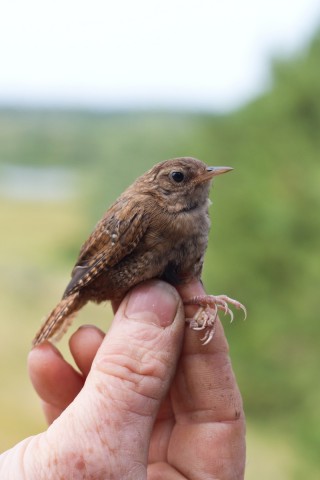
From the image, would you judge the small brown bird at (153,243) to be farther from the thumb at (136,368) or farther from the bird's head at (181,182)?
the thumb at (136,368)

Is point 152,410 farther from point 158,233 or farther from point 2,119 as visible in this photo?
point 2,119

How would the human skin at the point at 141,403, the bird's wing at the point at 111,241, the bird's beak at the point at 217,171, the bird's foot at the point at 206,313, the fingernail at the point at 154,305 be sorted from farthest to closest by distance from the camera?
1. the bird's beak at the point at 217,171
2. the bird's wing at the point at 111,241
3. the bird's foot at the point at 206,313
4. the fingernail at the point at 154,305
5. the human skin at the point at 141,403

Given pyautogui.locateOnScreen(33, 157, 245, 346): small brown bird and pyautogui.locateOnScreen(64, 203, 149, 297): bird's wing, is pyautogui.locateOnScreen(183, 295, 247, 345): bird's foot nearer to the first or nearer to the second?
pyautogui.locateOnScreen(33, 157, 245, 346): small brown bird

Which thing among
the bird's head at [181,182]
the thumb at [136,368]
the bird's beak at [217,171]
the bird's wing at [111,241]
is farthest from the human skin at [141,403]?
the bird's beak at [217,171]

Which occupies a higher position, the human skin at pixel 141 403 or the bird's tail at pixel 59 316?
the bird's tail at pixel 59 316

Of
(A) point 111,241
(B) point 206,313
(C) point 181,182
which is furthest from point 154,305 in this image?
(C) point 181,182

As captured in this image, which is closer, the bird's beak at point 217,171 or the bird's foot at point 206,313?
the bird's foot at point 206,313

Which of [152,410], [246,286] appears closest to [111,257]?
[152,410]
